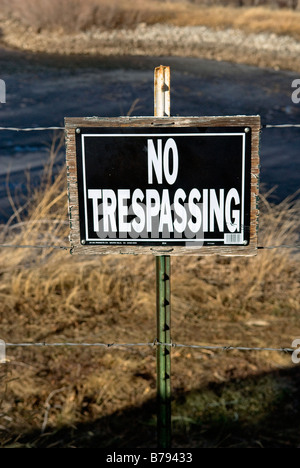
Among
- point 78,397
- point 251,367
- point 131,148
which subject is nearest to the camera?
point 131,148

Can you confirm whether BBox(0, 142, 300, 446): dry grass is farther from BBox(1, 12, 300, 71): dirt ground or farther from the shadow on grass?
BBox(1, 12, 300, 71): dirt ground

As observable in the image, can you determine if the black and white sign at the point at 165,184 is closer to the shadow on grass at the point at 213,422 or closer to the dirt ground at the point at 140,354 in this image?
the dirt ground at the point at 140,354

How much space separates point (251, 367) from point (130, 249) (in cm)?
132

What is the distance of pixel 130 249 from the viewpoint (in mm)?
2236

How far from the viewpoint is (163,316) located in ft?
7.77

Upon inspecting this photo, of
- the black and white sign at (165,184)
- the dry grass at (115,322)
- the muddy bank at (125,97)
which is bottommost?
the dry grass at (115,322)

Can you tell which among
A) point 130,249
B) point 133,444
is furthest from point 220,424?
point 130,249

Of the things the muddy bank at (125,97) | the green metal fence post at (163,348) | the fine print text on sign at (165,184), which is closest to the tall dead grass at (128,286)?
the green metal fence post at (163,348)

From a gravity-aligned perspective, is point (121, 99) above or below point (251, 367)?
above

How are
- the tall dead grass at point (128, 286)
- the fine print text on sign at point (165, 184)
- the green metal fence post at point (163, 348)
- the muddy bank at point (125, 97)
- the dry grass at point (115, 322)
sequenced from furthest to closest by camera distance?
the muddy bank at point (125, 97), the tall dead grass at point (128, 286), the dry grass at point (115, 322), the green metal fence post at point (163, 348), the fine print text on sign at point (165, 184)

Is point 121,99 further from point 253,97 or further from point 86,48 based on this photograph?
point 86,48

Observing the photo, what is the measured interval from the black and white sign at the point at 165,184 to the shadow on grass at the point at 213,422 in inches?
39.2

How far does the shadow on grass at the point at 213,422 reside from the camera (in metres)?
2.72

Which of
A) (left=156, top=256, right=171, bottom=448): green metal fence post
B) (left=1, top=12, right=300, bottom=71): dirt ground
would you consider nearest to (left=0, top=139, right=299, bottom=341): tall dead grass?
(left=156, top=256, right=171, bottom=448): green metal fence post
